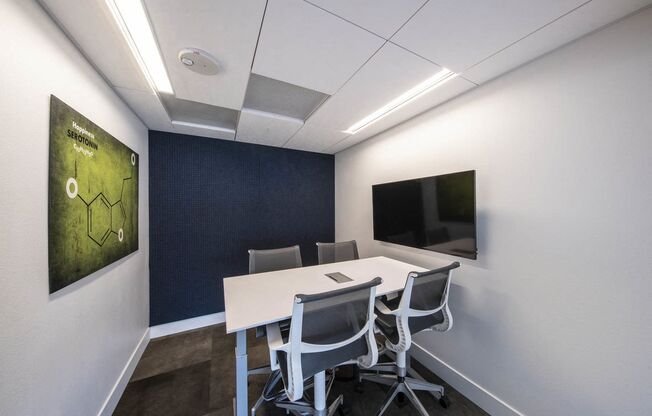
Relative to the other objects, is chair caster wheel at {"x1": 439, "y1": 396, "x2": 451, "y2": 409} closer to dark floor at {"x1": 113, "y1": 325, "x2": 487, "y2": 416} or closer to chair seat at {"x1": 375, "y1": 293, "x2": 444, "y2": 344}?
dark floor at {"x1": 113, "y1": 325, "x2": 487, "y2": 416}

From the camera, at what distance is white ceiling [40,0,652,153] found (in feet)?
3.45

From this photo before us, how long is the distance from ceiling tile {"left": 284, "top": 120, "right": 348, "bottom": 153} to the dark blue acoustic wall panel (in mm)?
265

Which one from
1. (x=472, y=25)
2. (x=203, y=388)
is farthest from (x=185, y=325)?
(x=472, y=25)

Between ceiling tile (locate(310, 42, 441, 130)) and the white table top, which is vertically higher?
ceiling tile (locate(310, 42, 441, 130))

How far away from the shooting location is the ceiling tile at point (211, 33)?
1036mm

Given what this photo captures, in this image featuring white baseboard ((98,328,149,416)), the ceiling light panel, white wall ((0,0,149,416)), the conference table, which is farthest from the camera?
the ceiling light panel

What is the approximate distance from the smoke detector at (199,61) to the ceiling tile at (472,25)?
1.16m

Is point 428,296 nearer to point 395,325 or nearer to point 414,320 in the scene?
point 414,320

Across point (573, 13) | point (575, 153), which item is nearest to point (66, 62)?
point (573, 13)

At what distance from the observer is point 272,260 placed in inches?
94.1

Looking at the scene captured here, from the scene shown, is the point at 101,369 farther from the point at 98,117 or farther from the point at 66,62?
the point at 66,62

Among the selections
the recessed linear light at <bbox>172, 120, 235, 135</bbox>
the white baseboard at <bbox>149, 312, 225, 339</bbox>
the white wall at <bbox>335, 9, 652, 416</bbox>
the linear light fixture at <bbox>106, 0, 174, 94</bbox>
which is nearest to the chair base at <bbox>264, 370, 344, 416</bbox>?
the white wall at <bbox>335, 9, 652, 416</bbox>

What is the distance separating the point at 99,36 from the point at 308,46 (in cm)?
116

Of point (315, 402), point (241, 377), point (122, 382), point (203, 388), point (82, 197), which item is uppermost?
point (82, 197)
